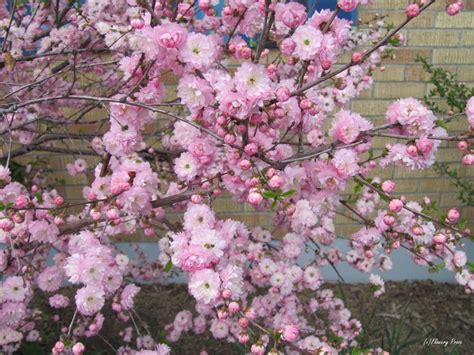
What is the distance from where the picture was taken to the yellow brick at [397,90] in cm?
349

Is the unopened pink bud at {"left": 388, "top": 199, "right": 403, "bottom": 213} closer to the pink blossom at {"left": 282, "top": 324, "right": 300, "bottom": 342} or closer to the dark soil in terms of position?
the pink blossom at {"left": 282, "top": 324, "right": 300, "bottom": 342}

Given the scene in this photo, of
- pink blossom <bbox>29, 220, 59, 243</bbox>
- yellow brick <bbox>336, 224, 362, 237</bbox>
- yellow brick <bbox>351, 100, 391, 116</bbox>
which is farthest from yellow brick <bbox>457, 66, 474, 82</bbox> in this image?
pink blossom <bbox>29, 220, 59, 243</bbox>

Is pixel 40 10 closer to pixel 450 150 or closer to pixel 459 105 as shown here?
pixel 459 105

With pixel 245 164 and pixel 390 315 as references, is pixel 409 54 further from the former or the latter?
pixel 245 164

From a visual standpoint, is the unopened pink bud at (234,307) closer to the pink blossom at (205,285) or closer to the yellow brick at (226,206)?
the pink blossom at (205,285)

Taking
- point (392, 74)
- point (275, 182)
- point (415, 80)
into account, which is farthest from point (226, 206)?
point (275, 182)

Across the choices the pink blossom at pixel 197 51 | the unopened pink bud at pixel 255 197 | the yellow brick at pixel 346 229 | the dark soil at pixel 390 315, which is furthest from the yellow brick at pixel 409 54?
the unopened pink bud at pixel 255 197

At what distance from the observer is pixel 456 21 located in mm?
3338

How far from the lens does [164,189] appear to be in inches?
92.3

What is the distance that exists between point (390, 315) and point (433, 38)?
1.98 m

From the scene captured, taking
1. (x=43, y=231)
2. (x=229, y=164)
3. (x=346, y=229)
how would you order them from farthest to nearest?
(x=346, y=229) → (x=43, y=231) → (x=229, y=164)

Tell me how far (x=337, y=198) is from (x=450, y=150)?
7.66 feet

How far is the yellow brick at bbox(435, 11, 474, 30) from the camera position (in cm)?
332

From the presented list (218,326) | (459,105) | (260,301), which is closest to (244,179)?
(260,301)
